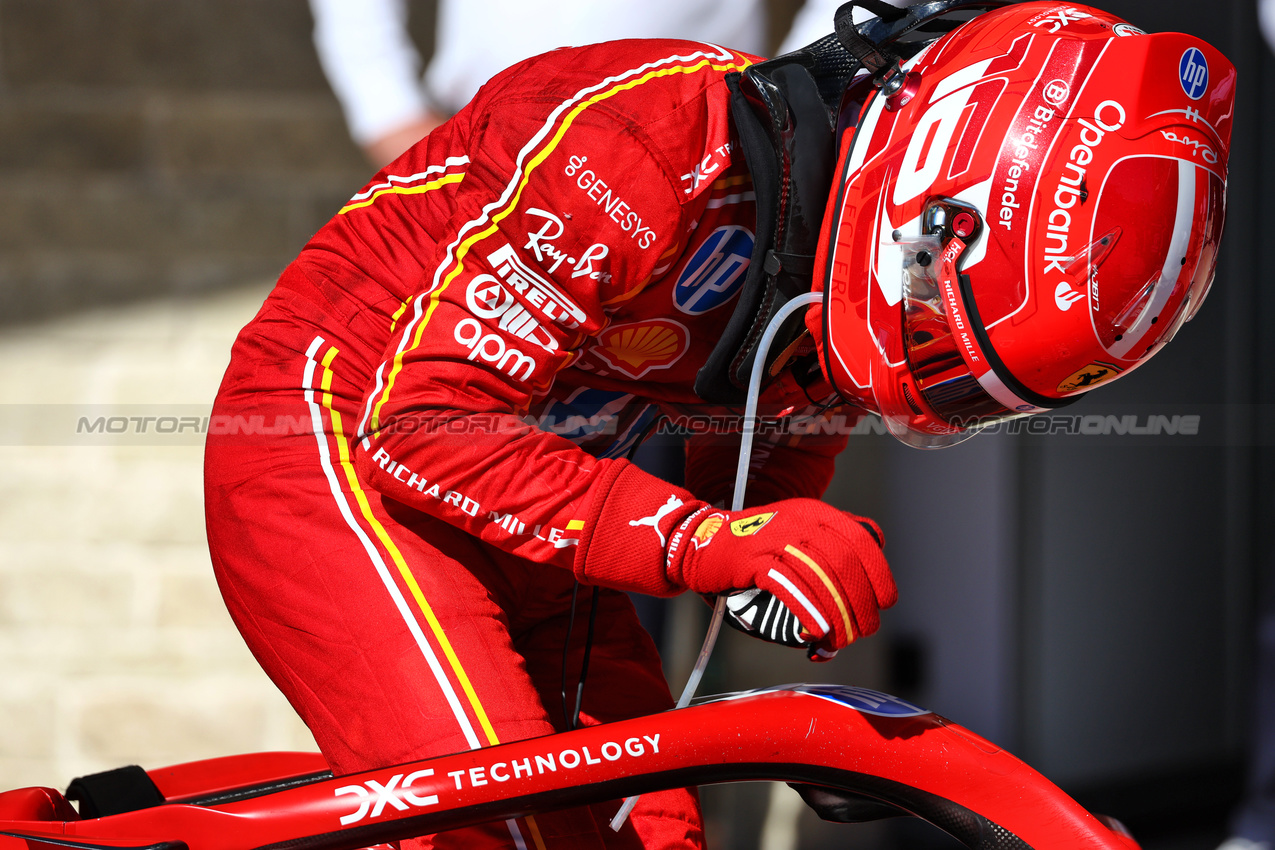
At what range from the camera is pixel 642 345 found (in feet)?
3.26

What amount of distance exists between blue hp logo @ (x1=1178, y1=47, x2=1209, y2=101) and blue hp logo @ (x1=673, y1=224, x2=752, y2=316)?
1.20ft

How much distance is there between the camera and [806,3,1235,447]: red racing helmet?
81cm

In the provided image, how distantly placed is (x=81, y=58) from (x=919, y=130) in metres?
1.74

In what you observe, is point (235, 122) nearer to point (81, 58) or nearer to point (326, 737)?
point (81, 58)

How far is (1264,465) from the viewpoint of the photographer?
220cm

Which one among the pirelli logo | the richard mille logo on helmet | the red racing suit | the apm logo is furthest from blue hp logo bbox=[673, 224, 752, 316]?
the apm logo

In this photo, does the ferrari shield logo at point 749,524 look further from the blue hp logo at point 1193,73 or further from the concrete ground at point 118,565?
the concrete ground at point 118,565

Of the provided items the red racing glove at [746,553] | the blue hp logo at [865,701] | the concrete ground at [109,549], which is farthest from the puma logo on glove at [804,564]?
the concrete ground at [109,549]

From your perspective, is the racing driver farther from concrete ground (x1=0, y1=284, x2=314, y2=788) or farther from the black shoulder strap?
concrete ground (x1=0, y1=284, x2=314, y2=788)

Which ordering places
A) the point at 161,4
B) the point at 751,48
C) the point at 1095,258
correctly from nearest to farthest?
the point at 1095,258, the point at 751,48, the point at 161,4

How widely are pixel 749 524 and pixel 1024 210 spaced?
33cm

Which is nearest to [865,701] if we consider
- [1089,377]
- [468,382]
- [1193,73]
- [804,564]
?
[804,564]

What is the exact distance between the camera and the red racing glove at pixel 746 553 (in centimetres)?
80

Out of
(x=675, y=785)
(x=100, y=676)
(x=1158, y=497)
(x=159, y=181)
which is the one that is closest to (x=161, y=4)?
(x=159, y=181)
